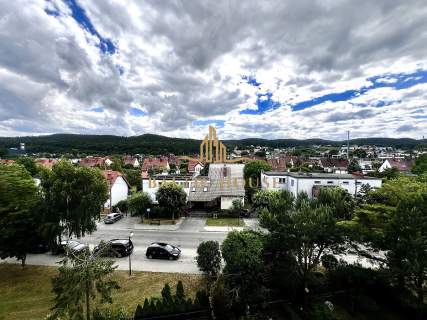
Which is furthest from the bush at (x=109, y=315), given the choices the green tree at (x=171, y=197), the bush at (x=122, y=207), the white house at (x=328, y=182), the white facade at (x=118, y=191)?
the white house at (x=328, y=182)

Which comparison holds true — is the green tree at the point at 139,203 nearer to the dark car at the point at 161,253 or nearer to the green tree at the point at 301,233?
the dark car at the point at 161,253

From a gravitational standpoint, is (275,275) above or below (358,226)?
below

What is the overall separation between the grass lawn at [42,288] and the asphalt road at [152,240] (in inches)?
42.8

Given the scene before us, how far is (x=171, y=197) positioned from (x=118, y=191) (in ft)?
42.6

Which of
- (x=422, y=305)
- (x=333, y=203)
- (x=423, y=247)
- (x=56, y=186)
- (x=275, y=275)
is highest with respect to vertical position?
(x=56, y=186)

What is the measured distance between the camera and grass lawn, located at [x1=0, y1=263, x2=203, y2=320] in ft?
47.1

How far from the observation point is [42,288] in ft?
54.5

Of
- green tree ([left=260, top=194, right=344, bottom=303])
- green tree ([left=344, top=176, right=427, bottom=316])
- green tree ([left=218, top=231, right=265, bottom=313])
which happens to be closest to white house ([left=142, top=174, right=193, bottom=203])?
green tree ([left=260, top=194, right=344, bottom=303])

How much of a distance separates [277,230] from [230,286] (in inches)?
165

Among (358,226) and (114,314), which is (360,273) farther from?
(114,314)

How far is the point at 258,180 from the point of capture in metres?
48.3

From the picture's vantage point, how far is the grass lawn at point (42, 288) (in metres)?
14.4

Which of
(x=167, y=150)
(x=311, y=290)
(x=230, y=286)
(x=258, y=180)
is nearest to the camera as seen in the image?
(x=230, y=286)

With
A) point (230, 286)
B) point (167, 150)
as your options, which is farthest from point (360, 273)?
point (167, 150)
